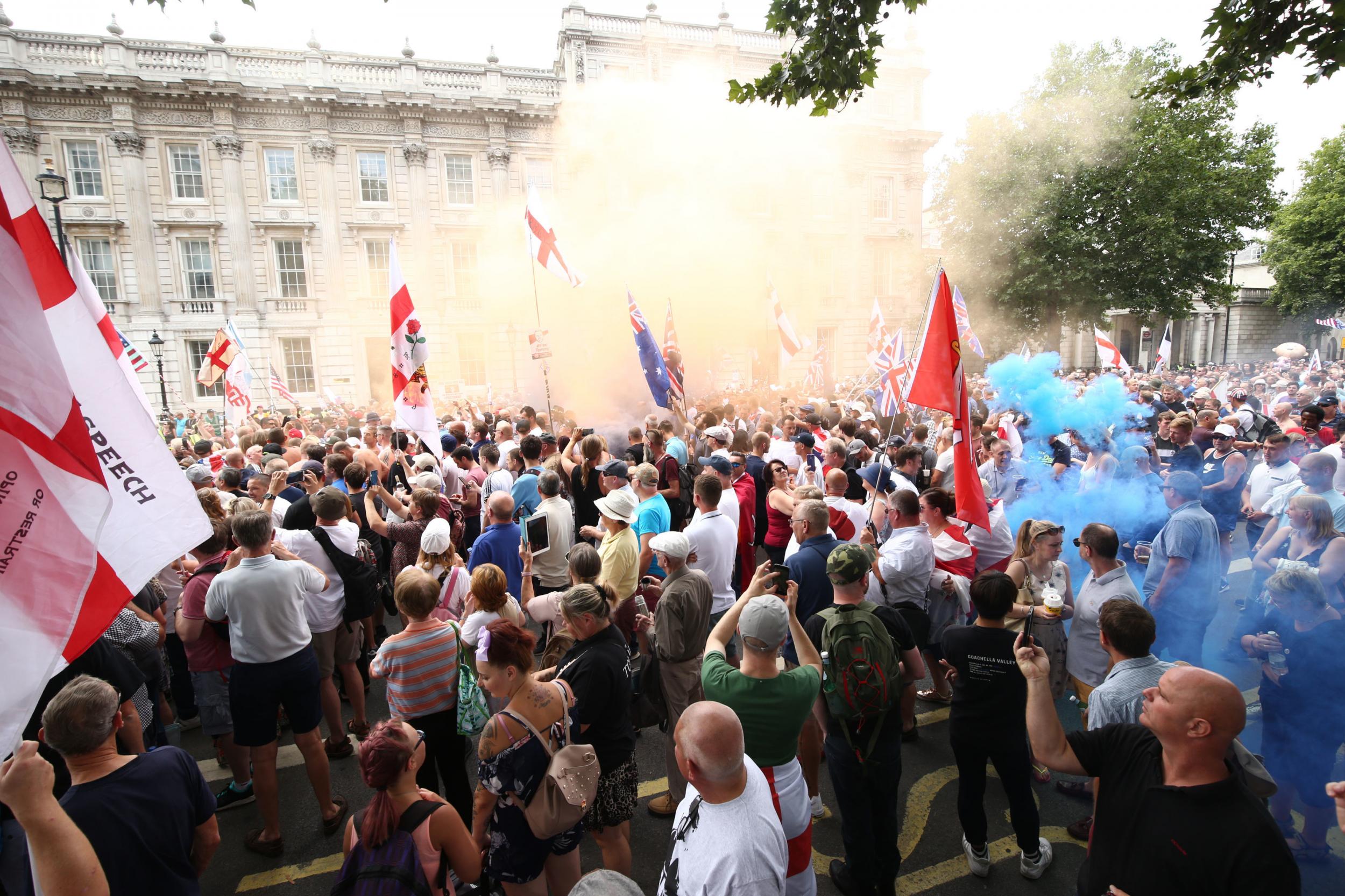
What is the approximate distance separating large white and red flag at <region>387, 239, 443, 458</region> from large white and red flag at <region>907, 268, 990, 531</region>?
4.27 m

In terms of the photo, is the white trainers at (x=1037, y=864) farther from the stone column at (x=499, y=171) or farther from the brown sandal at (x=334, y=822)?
the stone column at (x=499, y=171)

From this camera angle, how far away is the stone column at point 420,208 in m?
26.6

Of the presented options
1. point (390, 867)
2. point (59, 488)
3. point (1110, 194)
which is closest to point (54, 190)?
point (59, 488)

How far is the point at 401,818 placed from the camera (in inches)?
85.4

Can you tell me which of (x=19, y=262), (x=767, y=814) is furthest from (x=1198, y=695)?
(x=19, y=262)

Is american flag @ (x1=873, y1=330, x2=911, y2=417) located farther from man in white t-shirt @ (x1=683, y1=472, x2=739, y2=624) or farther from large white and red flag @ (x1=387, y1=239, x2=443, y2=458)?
large white and red flag @ (x1=387, y1=239, x2=443, y2=458)

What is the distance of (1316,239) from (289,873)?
1927 inches

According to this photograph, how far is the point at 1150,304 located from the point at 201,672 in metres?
32.6

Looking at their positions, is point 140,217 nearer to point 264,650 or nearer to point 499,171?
point 499,171

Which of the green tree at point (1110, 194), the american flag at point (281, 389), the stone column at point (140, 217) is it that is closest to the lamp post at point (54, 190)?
the american flag at point (281, 389)

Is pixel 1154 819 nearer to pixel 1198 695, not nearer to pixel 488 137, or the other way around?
pixel 1198 695

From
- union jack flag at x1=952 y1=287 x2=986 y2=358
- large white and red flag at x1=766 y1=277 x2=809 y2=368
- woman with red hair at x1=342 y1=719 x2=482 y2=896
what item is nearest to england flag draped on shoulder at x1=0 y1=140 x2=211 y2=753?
woman with red hair at x1=342 y1=719 x2=482 y2=896

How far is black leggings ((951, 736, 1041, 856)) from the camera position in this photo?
3.22m

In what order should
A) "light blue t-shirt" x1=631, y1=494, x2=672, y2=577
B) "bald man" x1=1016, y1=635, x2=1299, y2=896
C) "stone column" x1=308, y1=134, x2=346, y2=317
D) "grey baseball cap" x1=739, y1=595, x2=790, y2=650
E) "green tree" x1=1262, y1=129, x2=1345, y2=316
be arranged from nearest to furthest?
"bald man" x1=1016, y1=635, x2=1299, y2=896 < "grey baseball cap" x1=739, y1=595, x2=790, y2=650 < "light blue t-shirt" x1=631, y1=494, x2=672, y2=577 < "stone column" x1=308, y1=134, x2=346, y2=317 < "green tree" x1=1262, y1=129, x2=1345, y2=316
